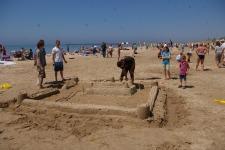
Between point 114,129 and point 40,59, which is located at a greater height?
point 40,59

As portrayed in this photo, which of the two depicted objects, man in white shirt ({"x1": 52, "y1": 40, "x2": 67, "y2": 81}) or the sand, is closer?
the sand

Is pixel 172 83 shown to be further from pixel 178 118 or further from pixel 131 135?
pixel 131 135

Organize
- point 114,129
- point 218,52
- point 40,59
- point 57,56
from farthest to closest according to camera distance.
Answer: point 218,52, point 57,56, point 40,59, point 114,129

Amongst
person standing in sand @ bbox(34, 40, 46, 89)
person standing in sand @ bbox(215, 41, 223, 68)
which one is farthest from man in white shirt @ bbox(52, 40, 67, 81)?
person standing in sand @ bbox(215, 41, 223, 68)

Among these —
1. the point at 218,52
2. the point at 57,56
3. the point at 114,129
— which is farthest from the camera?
the point at 218,52

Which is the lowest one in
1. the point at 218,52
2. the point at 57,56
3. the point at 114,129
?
the point at 114,129

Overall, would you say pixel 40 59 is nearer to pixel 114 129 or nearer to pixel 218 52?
pixel 114 129

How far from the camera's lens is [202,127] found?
672cm

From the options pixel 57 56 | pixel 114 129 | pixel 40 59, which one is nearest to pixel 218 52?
pixel 57 56

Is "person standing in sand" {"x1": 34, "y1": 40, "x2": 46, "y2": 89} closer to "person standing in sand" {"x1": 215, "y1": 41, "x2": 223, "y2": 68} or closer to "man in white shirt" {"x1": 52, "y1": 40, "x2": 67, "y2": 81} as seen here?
"man in white shirt" {"x1": 52, "y1": 40, "x2": 67, "y2": 81}

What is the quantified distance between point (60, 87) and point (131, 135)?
18.9 feet

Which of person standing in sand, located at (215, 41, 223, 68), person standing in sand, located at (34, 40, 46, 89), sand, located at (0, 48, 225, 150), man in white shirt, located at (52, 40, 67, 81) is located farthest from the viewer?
person standing in sand, located at (215, 41, 223, 68)

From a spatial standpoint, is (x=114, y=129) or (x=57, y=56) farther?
(x=57, y=56)

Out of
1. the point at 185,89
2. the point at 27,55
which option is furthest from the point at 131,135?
the point at 27,55
